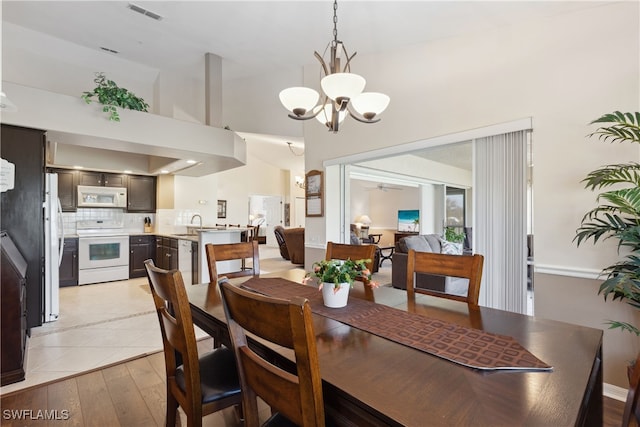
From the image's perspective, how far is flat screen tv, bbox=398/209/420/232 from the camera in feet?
30.7

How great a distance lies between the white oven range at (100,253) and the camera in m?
5.14

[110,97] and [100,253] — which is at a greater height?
[110,97]

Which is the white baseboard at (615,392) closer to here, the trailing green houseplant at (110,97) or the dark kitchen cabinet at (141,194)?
the trailing green houseplant at (110,97)

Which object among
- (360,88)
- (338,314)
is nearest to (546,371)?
(338,314)

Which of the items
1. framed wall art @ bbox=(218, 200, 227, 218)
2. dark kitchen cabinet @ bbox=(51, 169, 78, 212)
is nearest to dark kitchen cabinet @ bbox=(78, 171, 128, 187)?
dark kitchen cabinet @ bbox=(51, 169, 78, 212)

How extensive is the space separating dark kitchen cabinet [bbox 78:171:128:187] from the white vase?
19.6ft

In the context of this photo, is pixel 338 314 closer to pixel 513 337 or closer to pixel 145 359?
pixel 513 337

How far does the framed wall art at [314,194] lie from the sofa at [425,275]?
133 centimetres

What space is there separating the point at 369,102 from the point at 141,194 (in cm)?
564

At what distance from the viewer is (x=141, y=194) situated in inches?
243

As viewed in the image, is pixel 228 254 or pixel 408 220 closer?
pixel 228 254

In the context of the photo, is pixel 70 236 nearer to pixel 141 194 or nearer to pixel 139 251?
pixel 139 251

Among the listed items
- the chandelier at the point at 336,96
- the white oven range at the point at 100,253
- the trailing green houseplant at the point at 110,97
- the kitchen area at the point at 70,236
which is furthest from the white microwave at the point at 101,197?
the chandelier at the point at 336,96

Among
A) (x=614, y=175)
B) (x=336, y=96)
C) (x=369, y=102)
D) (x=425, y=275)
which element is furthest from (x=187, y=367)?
(x=425, y=275)
